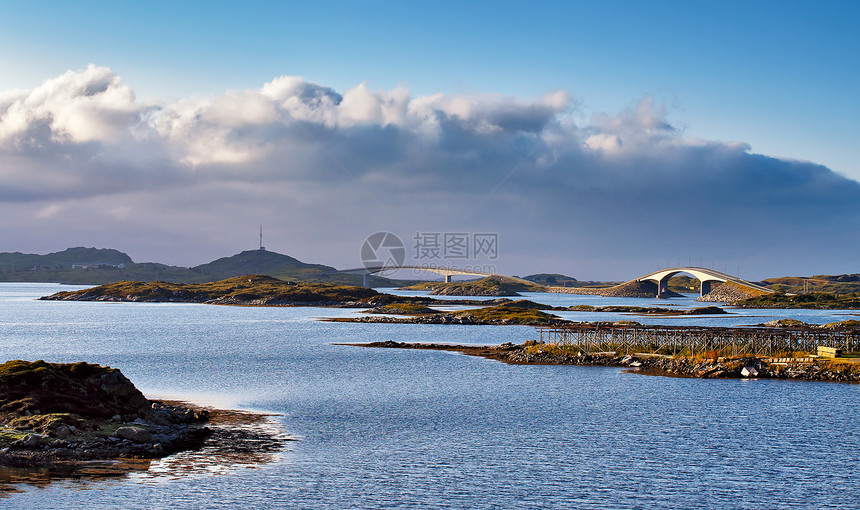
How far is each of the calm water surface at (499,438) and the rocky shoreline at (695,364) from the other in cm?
332

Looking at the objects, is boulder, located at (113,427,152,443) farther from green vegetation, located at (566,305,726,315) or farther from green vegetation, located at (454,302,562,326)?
green vegetation, located at (566,305,726,315)

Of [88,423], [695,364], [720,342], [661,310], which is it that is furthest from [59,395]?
[661,310]

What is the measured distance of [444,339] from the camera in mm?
105125

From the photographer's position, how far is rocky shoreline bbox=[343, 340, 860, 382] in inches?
2351

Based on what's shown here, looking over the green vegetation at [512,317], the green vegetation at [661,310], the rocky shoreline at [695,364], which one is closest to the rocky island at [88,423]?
the rocky shoreline at [695,364]

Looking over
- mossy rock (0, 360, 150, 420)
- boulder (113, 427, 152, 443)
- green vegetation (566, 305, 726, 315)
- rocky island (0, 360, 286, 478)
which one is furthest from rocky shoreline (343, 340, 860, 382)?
green vegetation (566, 305, 726, 315)

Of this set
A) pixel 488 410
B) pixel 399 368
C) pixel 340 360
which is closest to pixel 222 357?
pixel 340 360

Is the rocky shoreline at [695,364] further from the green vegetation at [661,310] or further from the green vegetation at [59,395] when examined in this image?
the green vegetation at [661,310]

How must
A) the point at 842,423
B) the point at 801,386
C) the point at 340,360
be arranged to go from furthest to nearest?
the point at 340,360 → the point at 801,386 → the point at 842,423

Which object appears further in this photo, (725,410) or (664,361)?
(664,361)

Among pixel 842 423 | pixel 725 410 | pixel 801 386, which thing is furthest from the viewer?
pixel 801 386

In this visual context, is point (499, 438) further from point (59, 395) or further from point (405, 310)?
point (405, 310)

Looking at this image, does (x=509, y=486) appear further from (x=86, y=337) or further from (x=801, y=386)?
(x=86, y=337)

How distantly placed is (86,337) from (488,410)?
7660 cm
